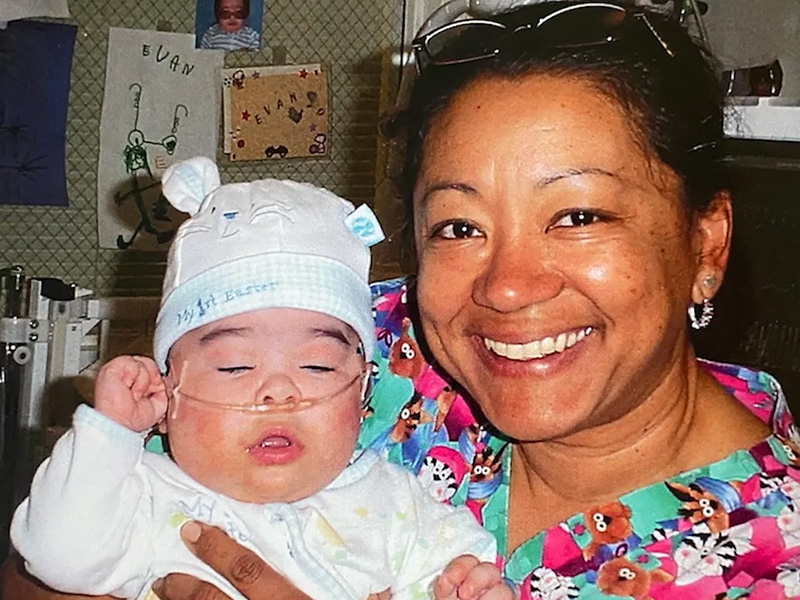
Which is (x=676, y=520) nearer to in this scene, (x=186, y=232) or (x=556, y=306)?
(x=556, y=306)

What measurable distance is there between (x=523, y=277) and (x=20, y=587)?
26.2 inches

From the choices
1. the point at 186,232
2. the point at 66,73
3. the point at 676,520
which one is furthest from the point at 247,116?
the point at 676,520

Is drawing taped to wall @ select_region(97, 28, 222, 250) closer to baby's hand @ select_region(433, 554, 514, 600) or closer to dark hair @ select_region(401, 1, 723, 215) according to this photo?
dark hair @ select_region(401, 1, 723, 215)

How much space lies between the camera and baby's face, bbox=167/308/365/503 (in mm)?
1070

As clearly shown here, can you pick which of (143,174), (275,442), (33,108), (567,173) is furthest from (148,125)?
(567,173)

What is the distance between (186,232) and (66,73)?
117 cm

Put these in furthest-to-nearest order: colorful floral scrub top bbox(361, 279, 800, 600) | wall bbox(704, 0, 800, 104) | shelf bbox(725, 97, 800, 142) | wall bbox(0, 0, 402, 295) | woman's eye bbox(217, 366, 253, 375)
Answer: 1. wall bbox(0, 0, 402, 295)
2. wall bbox(704, 0, 800, 104)
3. shelf bbox(725, 97, 800, 142)
4. woman's eye bbox(217, 366, 253, 375)
5. colorful floral scrub top bbox(361, 279, 800, 600)

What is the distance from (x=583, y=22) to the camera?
3.46 feet

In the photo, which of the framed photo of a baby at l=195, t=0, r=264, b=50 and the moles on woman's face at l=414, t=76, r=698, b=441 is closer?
the moles on woman's face at l=414, t=76, r=698, b=441

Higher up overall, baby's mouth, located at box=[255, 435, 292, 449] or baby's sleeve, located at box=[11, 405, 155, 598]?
baby's mouth, located at box=[255, 435, 292, 449]

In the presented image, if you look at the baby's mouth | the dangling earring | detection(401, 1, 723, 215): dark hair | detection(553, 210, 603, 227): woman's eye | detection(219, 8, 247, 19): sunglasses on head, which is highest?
detection(401, 1, 723, 215): dark hair

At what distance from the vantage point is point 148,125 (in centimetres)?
223

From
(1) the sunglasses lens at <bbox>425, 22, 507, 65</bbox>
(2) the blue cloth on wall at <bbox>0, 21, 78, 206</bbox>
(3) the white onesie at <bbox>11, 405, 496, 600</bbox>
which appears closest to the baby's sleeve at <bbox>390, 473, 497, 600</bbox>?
(3) the white onesie at <bbox>11, 405, 496, 600</bbox>

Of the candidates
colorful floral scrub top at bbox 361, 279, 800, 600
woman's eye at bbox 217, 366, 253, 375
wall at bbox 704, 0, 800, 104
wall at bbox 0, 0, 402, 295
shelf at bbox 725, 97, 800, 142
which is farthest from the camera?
wall at bbox 0, 0, 402, 295
